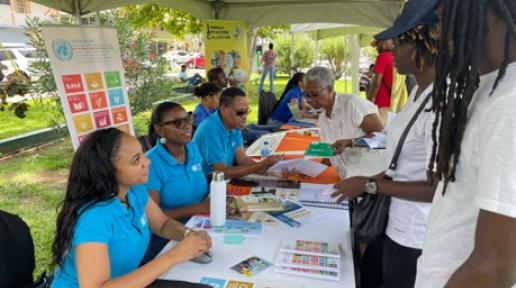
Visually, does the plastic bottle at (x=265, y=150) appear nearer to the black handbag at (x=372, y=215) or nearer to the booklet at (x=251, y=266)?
the black handbag at (x=372, y=215)

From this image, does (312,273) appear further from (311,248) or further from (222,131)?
(222,131)

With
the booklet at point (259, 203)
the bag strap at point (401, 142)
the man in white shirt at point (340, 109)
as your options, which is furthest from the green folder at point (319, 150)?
the bag strap at point (401, 142)

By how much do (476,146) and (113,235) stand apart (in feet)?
3.75

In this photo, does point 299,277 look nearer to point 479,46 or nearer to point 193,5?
point 479,46

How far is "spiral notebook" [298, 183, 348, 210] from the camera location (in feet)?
6.67

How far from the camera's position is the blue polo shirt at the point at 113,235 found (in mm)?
1244

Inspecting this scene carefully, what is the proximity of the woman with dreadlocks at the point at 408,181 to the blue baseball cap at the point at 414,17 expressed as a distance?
72 millimetres

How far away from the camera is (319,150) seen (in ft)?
10.7

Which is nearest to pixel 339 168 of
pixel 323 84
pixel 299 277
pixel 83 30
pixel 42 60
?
pixel 323 84

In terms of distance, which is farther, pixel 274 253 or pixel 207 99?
pixel 207 99

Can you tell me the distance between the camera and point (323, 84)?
106 inches

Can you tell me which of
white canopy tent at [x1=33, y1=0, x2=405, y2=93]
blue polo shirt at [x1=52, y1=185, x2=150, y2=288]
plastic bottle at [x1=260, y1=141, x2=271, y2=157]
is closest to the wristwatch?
blue polo shirt at [x1=52, y1=185, x2=150, y2=288]

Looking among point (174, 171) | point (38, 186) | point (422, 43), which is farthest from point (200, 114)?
point (422, 43)

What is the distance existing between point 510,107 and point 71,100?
9.29 ft
